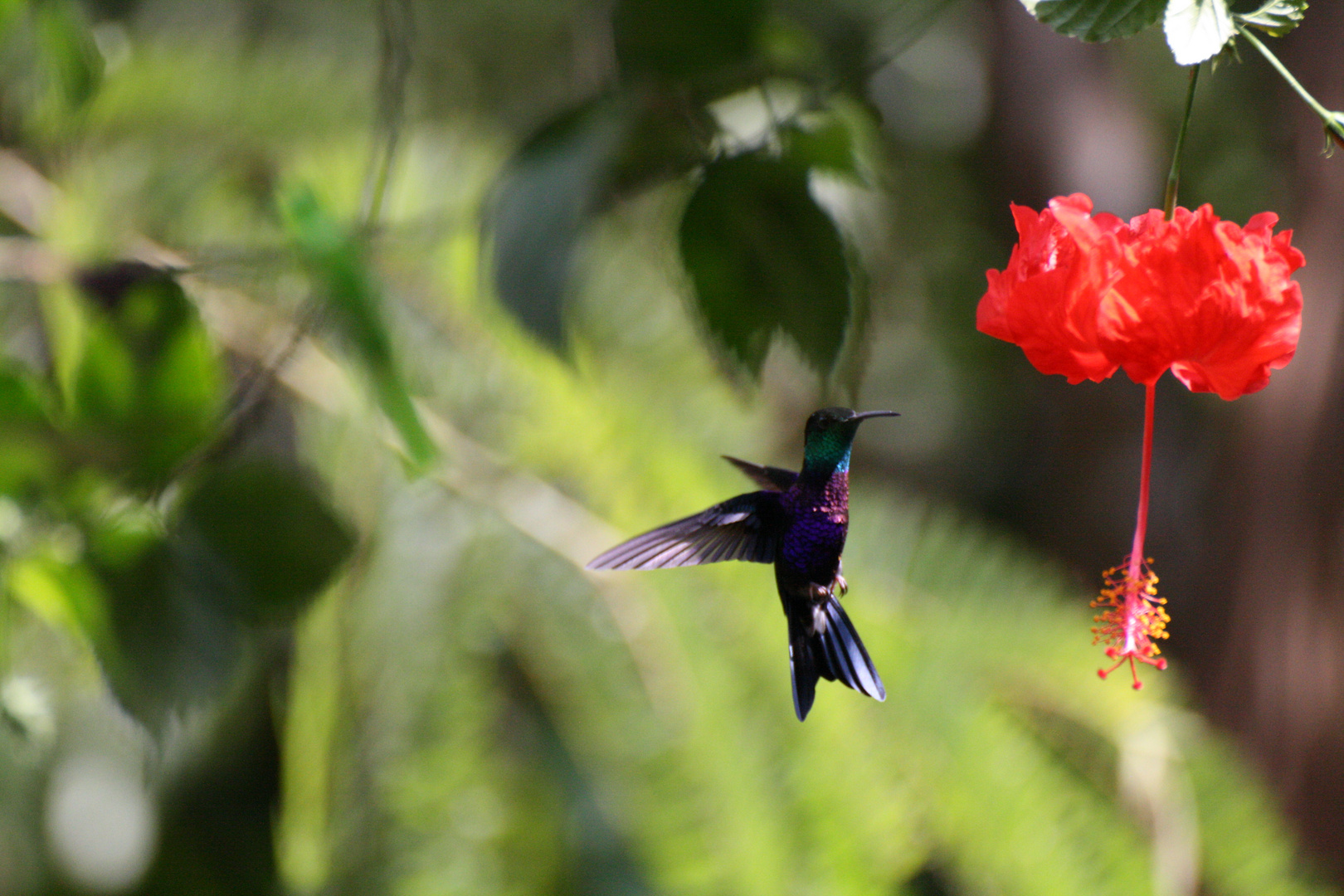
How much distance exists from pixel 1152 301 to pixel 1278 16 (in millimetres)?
33

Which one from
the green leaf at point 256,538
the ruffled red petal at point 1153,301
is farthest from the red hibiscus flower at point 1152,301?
the green leaf at point 256,538

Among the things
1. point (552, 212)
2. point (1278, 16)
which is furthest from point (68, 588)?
point (1278, 16)

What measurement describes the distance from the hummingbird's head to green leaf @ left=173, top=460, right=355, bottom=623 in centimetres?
16

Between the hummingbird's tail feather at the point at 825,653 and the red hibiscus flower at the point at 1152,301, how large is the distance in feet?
0.10

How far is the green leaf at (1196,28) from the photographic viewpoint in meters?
0.09

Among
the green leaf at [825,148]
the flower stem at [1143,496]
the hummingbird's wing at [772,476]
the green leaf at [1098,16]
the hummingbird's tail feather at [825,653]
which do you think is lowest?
the hummingbird's wing at [772,476]

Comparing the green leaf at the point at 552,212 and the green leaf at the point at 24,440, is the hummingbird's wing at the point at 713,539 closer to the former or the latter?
the green leaf at the point at 552,212

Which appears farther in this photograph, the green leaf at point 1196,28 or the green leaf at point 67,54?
the green leaf at point 67,54

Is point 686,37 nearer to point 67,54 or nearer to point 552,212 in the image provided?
point 552,212

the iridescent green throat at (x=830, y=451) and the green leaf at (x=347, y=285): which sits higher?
the iridescent green throat at (x=830, y=451)

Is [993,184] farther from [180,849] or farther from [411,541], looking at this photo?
[180,849]

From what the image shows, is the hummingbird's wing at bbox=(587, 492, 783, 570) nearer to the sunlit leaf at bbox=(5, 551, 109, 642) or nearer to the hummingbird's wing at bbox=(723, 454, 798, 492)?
the hummingbird's wing at bbox=(723, 454, 798, 492)

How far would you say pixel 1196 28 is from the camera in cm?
10

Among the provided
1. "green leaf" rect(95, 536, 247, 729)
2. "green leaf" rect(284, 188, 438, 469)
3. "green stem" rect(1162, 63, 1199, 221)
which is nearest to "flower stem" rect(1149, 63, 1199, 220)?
"green stem" rect(1162, 63, 1199, 221)
